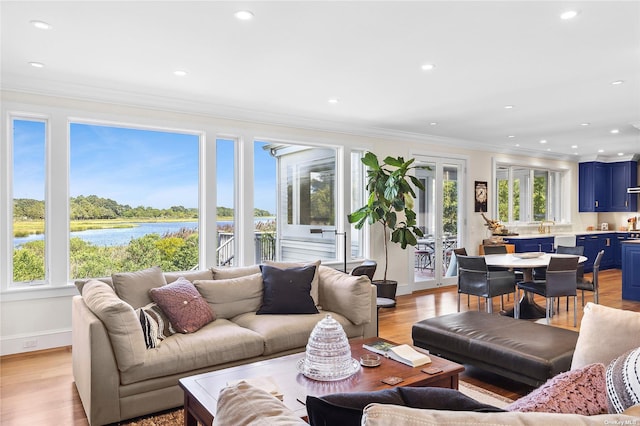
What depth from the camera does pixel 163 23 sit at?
2.78 m

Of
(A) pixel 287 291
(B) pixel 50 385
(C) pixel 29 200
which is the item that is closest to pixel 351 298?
(A) pixel 287 291

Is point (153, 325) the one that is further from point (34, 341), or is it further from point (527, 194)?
point (527, 194)

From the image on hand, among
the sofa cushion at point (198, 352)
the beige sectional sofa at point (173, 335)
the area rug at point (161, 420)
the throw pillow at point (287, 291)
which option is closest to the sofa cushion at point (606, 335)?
the beige sectional sofa at point (173, 335)

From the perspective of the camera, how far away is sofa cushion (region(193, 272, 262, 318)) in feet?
11.5

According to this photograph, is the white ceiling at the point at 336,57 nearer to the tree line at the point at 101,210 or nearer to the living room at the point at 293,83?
the living room at the point at 293,83

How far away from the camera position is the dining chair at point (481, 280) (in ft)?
16.0

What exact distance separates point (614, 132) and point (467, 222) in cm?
259

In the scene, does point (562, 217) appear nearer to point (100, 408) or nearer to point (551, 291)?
point (551, 291)

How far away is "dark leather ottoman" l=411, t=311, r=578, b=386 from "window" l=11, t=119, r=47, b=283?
3592 mm

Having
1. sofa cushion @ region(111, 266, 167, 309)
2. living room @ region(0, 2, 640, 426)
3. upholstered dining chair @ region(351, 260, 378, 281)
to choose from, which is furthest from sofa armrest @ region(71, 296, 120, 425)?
→ upholstered dining chair @ region(351, 260, 378, 281)

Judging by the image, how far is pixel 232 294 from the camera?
11.8ft

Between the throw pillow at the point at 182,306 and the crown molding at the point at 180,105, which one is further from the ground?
the crown molding at the point at 180,105

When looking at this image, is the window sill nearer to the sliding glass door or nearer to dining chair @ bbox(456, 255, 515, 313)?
dining chair @ bbox(456, 255, 515, 313)

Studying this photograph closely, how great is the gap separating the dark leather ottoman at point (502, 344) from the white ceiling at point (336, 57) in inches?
83.5
